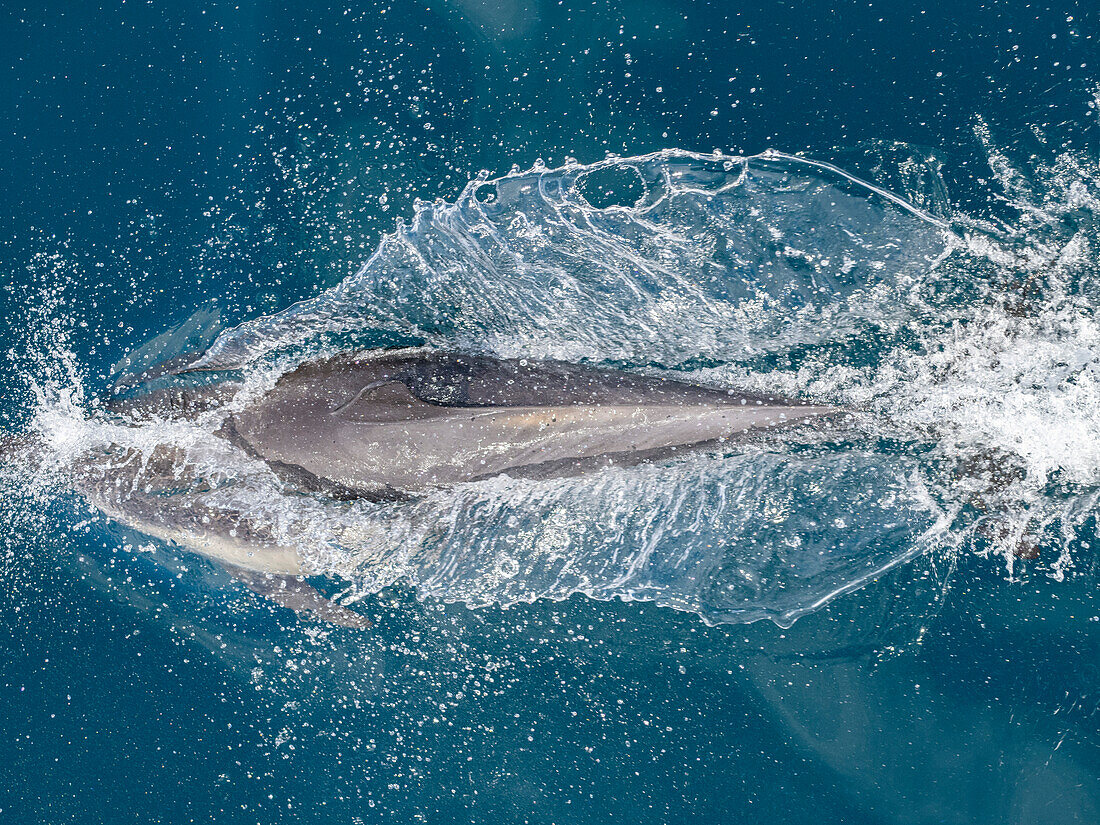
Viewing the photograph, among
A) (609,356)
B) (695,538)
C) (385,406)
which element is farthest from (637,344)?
(385,406)

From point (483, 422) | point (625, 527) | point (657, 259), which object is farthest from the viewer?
point (625, 527)

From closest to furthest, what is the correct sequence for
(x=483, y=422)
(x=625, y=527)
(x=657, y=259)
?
1. (x=483, y=422)
2. (x=657, y=259)
3. (x=625, y=527)

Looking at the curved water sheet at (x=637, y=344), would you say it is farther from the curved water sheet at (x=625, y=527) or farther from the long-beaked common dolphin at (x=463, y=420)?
the long-beaked common dolphin at (x=463, y=420)

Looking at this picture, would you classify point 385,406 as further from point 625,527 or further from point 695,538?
point 695,538

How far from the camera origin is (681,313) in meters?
3.98

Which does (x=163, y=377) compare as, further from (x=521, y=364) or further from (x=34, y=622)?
(x=521, y=364)

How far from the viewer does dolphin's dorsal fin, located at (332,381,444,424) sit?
11.3ft

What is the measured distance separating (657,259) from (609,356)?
0.62 meters

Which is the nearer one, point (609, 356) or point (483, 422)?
point (483, 422)

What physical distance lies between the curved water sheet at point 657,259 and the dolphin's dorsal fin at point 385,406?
2.01ft

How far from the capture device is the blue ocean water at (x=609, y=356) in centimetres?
379

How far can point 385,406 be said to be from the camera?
3475 millimetres

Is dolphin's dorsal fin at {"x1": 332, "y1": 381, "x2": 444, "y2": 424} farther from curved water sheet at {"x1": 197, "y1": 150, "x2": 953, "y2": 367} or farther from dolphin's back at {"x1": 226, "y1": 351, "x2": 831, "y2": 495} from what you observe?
curved water sheet at {"x1": 197, "y1": 150, "x2": 953, "y2": 367}

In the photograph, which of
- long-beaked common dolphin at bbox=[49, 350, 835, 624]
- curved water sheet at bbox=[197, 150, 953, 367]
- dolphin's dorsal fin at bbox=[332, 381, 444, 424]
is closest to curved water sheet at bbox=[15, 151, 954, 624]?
curved water sheet at bbox=[197, 150, 953, 367]
